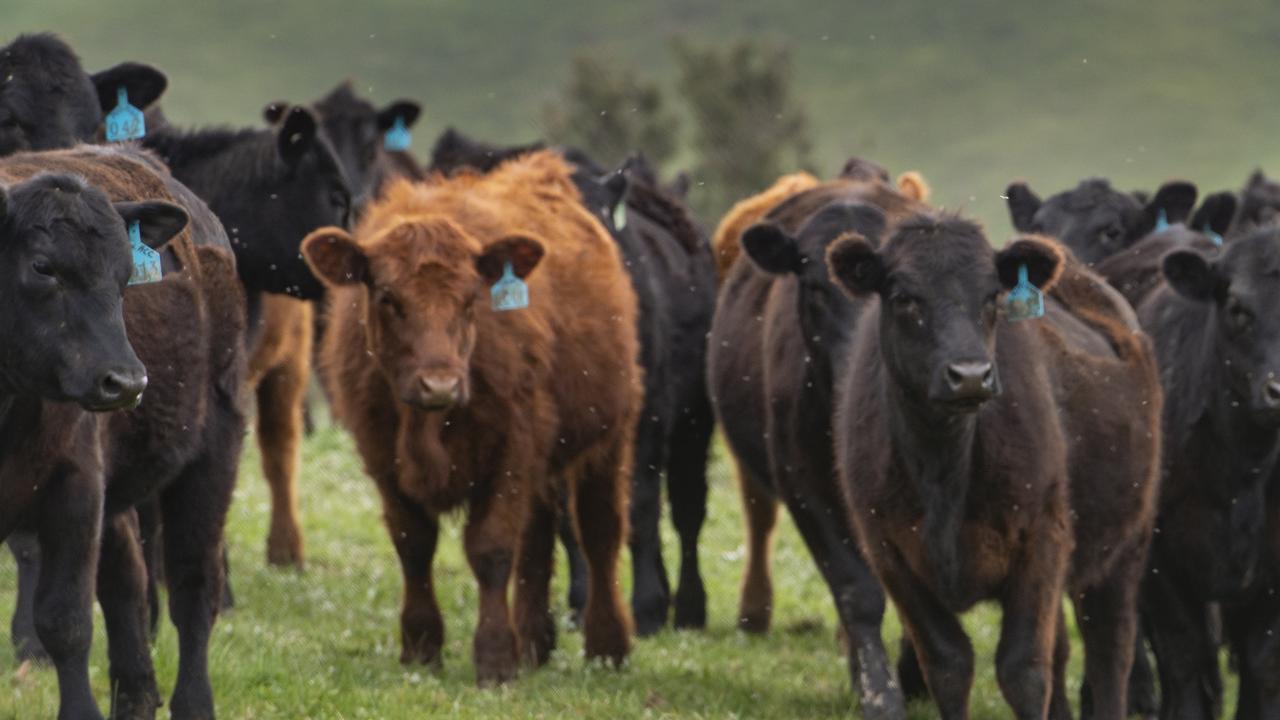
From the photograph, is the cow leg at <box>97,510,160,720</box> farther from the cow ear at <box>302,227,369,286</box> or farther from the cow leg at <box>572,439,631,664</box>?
the cow leg at <box>572,439,631,664</box>

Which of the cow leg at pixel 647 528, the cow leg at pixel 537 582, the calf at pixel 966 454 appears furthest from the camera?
the cow leg at pixel 647 528

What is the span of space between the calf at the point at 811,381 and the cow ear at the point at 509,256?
3.29ft

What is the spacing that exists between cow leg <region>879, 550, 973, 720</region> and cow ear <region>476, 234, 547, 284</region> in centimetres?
262

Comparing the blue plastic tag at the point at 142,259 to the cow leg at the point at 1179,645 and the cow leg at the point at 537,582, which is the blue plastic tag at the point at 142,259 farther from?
the cow leg at the point at 1179,645

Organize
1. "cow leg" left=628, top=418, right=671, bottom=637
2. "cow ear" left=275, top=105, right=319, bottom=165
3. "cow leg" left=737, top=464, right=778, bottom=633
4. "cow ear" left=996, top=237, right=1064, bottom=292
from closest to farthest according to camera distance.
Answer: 1. "cow ear" left=996, top=237, right=1064, bottom=292
2. "cow ear" left=275, top=105, right=319, bottom=165
3. "cow leg" left=628, top=418, right=671, bottom=637
4. "cow leg" left=737, top=464, right=778, bottom=633

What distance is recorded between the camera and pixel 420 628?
9906 millimetres

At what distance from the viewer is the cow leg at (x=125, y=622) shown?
25.1 feet

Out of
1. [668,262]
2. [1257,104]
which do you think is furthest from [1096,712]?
[1257,104]

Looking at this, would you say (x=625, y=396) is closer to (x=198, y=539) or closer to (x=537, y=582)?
(x=537, y=582)

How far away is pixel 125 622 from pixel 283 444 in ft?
20.1

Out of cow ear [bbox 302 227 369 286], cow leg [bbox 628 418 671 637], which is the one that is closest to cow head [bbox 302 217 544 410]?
cow ear [bbox 302 227 369 286]

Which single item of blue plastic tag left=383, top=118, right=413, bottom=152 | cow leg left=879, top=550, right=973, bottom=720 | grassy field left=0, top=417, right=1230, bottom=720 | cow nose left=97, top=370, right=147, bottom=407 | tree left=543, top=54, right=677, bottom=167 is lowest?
grassy field left=0, top=417, right=1230, bottom=720

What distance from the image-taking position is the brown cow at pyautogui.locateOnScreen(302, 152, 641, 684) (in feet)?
31.3

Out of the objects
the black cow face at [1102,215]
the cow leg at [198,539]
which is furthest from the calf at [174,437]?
the black cow face at [1102,215]
